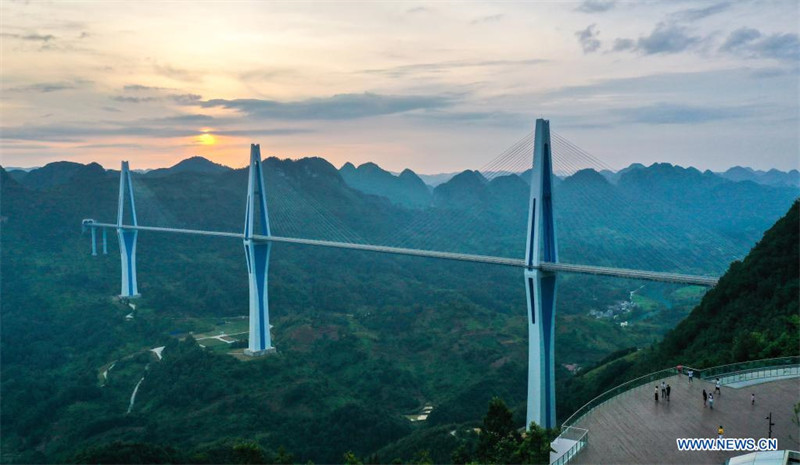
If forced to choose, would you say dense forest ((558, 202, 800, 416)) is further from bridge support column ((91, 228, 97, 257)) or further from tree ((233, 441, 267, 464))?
bridge support column ((91, 228, 97, 257))

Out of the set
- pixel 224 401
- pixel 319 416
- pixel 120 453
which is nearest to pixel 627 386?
pixel 120 453

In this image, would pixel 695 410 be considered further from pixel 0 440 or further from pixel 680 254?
pixel 680 254

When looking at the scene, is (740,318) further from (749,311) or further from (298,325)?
(298,325)

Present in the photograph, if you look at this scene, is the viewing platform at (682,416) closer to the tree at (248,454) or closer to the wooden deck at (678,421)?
the wooden deck at (678,421)

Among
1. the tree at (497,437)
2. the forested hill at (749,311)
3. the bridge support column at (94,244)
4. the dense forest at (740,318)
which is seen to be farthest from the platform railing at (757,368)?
the bridge support column at (94,244)

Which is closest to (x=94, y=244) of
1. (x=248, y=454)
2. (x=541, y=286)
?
(x=248, y=454)

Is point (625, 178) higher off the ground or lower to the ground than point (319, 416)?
higher
